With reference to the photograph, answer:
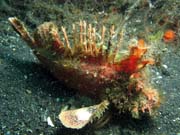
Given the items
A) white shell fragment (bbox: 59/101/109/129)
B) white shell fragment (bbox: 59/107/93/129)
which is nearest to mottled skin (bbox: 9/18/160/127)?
white shell fragment (bbox: 59/101/109/129)

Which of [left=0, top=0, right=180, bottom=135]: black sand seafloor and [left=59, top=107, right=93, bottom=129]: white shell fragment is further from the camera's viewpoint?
[left=0, top=0, right=180, bottom=135]: black sand seafloor

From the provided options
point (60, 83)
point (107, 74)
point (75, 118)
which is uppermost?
point (107, 74)

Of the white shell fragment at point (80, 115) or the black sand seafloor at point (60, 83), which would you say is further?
the black sand seafloor at point (60, 83)

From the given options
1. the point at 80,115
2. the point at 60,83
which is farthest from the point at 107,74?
the point at 60,83

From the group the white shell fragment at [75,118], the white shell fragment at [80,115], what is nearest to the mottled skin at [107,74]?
the white shell fragment at [80,115]

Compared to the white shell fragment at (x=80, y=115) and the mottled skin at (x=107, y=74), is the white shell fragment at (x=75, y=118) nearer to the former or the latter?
the white shell fragment at (x=80, y=115)

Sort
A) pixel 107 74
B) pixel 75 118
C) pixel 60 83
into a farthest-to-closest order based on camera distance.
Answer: pixel 60 83
pixel 107 74
pixel 75 118

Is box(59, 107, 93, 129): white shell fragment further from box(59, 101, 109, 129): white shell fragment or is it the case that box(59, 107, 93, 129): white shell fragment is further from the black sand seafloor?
the black sand seafloor

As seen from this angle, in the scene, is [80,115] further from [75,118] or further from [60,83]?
[60,83]

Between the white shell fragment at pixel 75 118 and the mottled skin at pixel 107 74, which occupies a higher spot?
the mottled skin at pixel 107 74
